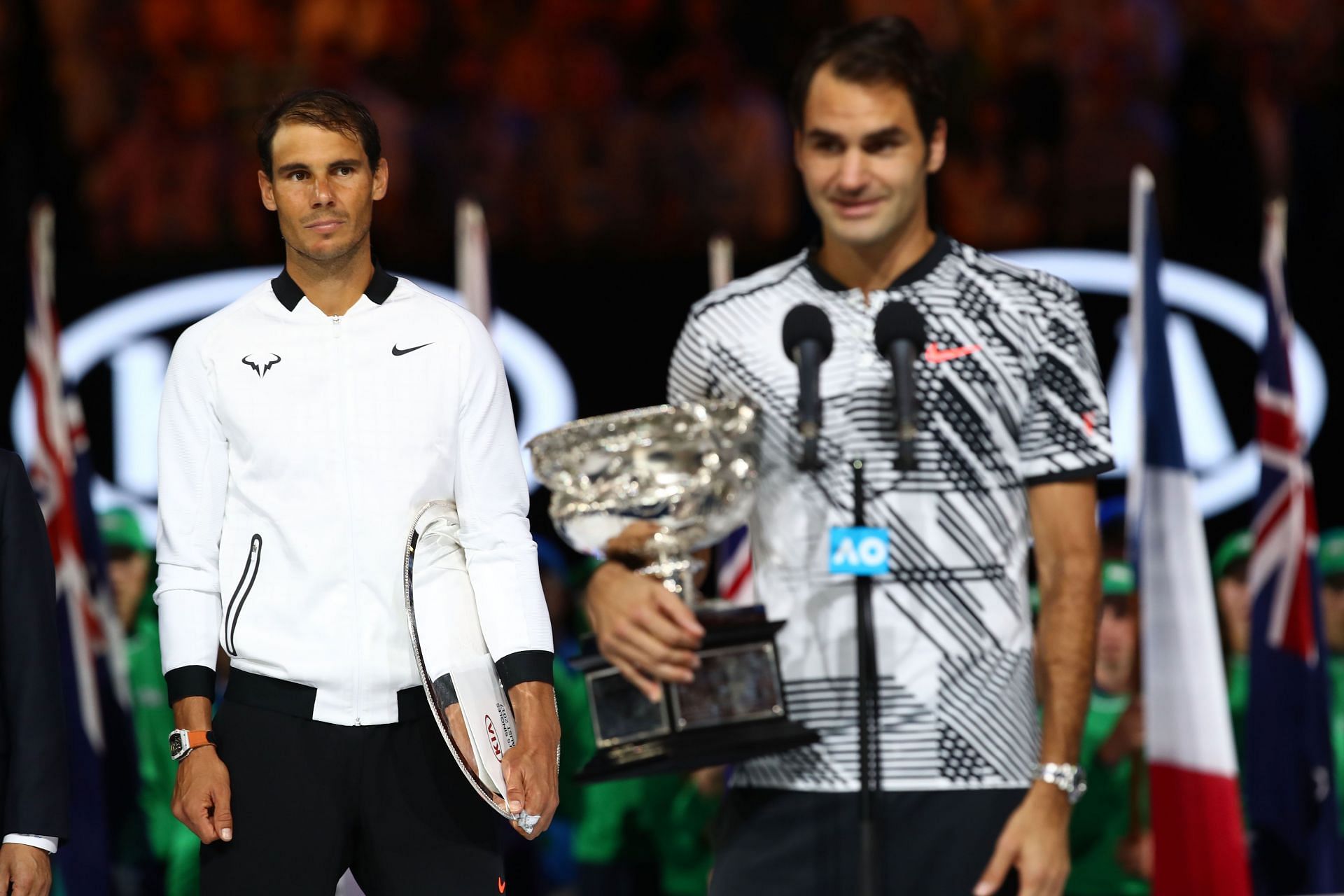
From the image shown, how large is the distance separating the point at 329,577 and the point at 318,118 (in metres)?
0.55

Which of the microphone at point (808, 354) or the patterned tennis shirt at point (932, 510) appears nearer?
the microphone at point (808, 354)

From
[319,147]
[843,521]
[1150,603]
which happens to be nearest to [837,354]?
[843,521]

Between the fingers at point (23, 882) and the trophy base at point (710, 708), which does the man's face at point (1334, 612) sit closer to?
the trophy base at point (710, 708)

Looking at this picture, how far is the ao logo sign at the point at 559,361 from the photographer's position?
6.04m

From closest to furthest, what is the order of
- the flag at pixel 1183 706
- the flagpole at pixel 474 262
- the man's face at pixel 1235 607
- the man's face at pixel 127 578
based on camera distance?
1. the flag at pixel 1183 706
2. the flagpole at pixel 474 262
3. the man's face at pixel 127 578
4. the man's face at pixel 1235 607

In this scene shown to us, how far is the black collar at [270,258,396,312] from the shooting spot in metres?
2.29

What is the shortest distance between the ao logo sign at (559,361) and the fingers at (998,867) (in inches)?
148

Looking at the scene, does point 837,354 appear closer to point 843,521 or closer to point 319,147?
point 843,521

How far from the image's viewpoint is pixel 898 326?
96.2 inches

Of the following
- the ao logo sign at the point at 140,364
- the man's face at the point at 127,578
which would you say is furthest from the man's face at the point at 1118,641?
the man's face at the point at 127,578

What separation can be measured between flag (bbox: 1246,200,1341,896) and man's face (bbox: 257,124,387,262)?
387cm

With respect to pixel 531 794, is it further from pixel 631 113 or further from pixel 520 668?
pixel 631 113

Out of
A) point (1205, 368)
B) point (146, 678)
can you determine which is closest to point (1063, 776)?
point (1205, 368)

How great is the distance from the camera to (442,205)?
7.10 meters
